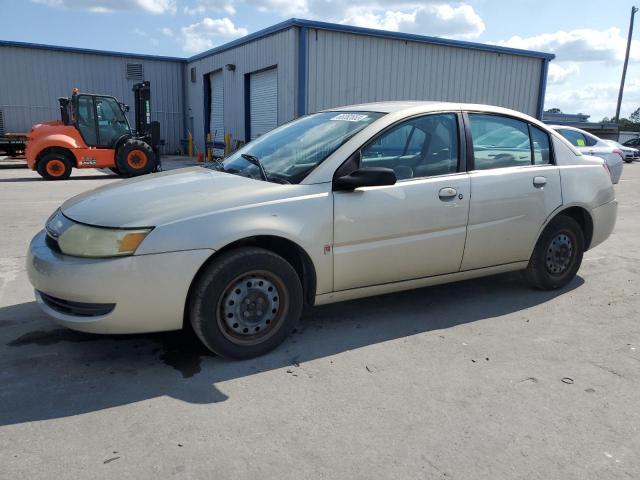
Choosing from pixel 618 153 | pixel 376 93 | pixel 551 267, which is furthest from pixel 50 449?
pixel 376 93

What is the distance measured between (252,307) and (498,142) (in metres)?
2.47

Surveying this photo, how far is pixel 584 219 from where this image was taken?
15.8 ft

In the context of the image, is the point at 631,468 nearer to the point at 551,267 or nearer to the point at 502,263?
the point at 502,263

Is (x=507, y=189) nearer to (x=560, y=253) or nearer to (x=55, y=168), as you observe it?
(x=560, y=253)

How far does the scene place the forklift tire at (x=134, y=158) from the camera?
1431cm

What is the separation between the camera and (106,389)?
2.91 metres

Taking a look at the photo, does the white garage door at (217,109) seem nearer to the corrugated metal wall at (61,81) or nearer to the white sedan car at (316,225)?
the corrugated metal wall at (61,81)

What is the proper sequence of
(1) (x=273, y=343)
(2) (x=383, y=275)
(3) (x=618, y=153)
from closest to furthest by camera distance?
1. (1) (x=273, y=343)
2. (2) (x=383, y=275)
3. (3) (x=618, y=153)

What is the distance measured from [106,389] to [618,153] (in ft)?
41.4

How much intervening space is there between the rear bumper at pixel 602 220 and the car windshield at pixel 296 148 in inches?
95.1

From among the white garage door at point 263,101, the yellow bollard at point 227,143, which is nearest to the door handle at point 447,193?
the white garage door at point 263,101

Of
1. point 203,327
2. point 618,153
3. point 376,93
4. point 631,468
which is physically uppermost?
point 376,93

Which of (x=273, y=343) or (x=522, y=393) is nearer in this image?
(x=522, y=393)

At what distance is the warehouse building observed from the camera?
53.7 feet
